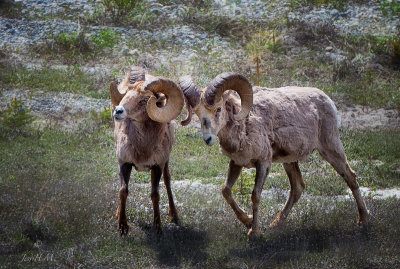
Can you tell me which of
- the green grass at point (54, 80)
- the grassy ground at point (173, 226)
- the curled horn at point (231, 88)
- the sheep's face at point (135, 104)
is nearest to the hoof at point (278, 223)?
the grassy ground at point (173, 226)

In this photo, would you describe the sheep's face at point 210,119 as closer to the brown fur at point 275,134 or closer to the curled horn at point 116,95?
the brown fur at point 275,134

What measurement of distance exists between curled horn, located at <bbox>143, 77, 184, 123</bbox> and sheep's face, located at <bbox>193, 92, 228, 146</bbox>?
19.4 inches

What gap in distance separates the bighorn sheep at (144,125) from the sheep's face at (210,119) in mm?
523

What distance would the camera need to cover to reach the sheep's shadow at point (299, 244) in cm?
765

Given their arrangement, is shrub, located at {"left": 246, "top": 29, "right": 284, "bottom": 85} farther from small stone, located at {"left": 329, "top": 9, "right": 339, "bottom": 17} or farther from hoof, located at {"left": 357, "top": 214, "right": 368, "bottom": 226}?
hoof, located at {"left": 357, "top": 214, "right": 368, "bottom": 226}

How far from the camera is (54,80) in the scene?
16734 mm

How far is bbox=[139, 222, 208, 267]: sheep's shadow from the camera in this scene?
7632mm

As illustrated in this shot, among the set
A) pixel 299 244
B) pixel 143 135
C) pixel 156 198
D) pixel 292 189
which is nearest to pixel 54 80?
pixel 143 135

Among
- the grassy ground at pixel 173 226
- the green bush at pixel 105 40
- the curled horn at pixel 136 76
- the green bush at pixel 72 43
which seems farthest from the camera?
the green bush at pixel 105 40

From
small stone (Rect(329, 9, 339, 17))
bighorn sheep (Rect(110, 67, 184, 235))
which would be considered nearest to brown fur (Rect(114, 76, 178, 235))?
bighorn sheep (Rect(110, 67, 184, 235))

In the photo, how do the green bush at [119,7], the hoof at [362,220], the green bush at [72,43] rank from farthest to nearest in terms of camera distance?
1. the green bush at [119,7]
2. the green bush at [72,43]
3. the hoof at [362,220]

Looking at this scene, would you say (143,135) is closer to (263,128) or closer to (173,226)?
(173,226)

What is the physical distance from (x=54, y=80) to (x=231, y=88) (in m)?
9.79

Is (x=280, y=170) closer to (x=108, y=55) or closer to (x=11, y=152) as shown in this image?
(x=11, y=152)
